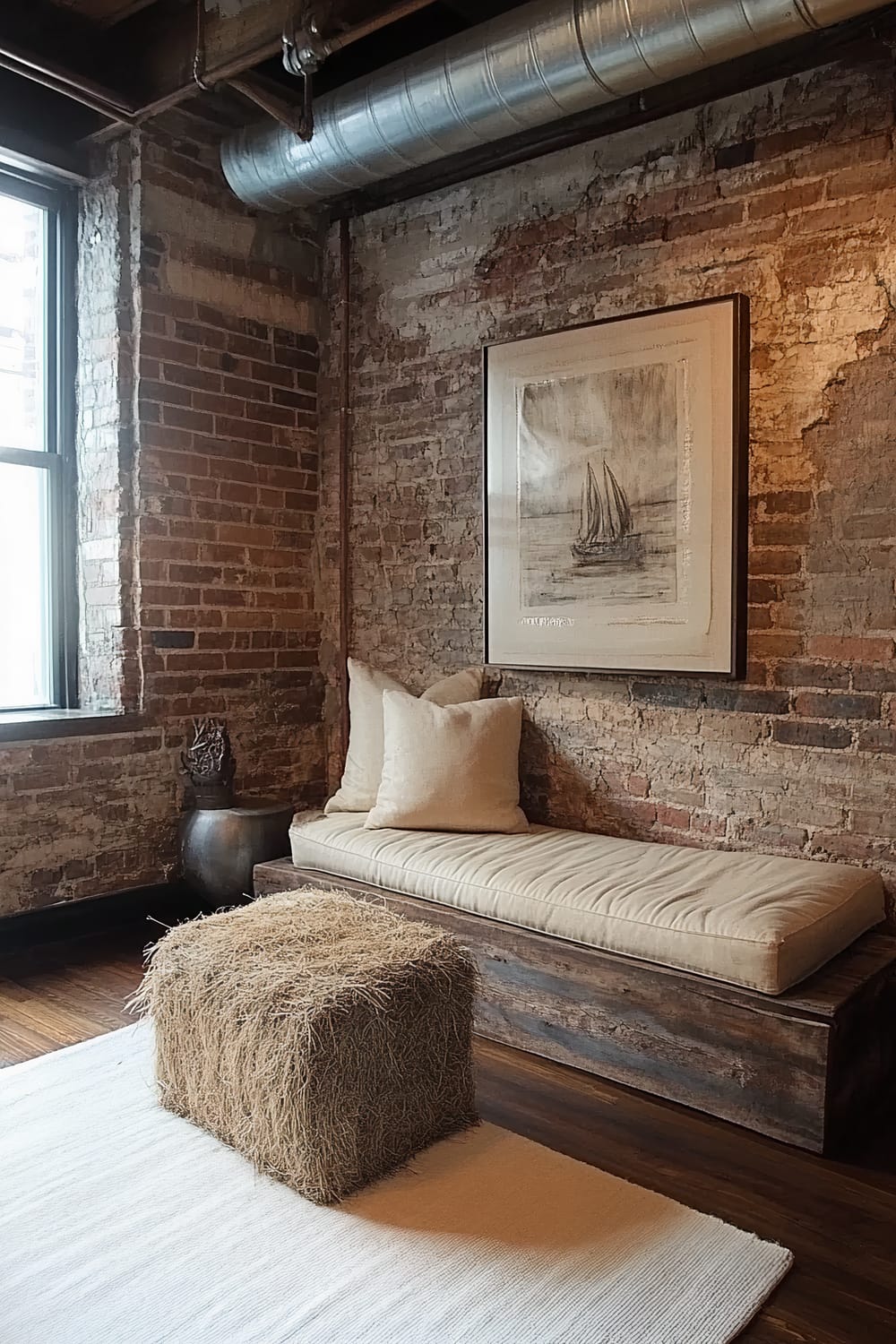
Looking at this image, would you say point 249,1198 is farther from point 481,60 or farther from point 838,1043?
point 481,60

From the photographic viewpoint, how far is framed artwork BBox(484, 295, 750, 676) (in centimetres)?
321

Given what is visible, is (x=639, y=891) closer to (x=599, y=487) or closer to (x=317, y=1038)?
(x=317, y=1038)

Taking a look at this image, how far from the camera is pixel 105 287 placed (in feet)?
12.9

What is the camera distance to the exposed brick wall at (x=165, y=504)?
3783 mm

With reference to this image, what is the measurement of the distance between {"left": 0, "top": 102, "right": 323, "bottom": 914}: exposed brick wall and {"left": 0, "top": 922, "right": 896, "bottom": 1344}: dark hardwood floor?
0.86 m

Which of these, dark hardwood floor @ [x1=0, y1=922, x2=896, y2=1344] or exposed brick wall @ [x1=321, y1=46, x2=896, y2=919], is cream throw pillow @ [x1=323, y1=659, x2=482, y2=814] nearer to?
exposed brick wall @ [x1=321, y1=46, x2=896, y2=919]

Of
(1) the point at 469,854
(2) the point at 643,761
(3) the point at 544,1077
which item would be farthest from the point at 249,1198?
(2) the point at 643,761

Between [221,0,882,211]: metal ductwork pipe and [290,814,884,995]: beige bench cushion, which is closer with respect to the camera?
[290,814,884,995]: beige bench cushion

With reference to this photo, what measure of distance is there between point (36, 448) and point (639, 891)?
2.91 m

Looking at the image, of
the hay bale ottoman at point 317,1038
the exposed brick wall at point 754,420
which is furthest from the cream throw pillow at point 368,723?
the hay bale ottoman at point 317,1038

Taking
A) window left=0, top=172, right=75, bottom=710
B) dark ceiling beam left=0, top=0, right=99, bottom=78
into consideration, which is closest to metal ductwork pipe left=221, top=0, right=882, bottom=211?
dark ceiling beam left=0, top=0, right=99, bottom=78

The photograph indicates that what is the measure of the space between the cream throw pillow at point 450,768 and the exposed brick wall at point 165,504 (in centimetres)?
95

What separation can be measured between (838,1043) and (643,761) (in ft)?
4.39

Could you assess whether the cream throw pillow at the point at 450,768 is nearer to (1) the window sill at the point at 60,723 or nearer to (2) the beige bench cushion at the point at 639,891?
(2) the beige bench cushion at the point at 639,891
